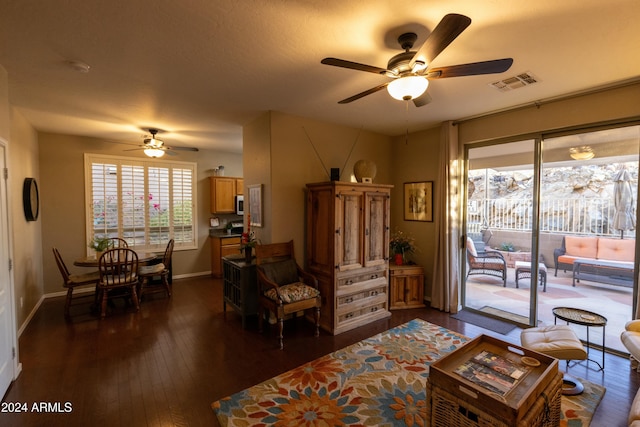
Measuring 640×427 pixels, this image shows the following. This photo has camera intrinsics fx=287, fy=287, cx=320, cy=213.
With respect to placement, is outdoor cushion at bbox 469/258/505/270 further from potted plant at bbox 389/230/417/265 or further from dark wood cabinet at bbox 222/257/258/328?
dark wood cabinet at bbox 222/257/258/328

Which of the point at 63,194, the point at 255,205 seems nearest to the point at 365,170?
the point at 255,205

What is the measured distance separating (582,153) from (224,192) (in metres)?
6.00

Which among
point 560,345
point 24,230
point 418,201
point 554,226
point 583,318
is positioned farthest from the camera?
point 418,201

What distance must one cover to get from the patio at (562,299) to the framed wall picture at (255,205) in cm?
331

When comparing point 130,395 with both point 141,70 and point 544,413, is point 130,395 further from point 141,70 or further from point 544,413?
point 544,413

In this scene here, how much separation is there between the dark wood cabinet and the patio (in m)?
3.20

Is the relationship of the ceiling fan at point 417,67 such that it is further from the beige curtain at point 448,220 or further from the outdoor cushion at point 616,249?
the outdoor cushion at point 616,249

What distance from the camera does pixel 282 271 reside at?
145 inches

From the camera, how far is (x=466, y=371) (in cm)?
192

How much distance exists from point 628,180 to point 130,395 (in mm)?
5183

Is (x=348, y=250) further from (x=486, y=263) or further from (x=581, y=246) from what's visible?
(x=581, y=246)

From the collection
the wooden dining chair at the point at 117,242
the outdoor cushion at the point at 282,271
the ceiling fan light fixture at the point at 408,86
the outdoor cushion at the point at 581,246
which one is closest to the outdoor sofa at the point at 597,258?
the outdoor cushion at the point at 581,246

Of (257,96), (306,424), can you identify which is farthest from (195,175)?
(306,424)

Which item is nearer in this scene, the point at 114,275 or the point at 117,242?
the point at 114,275
